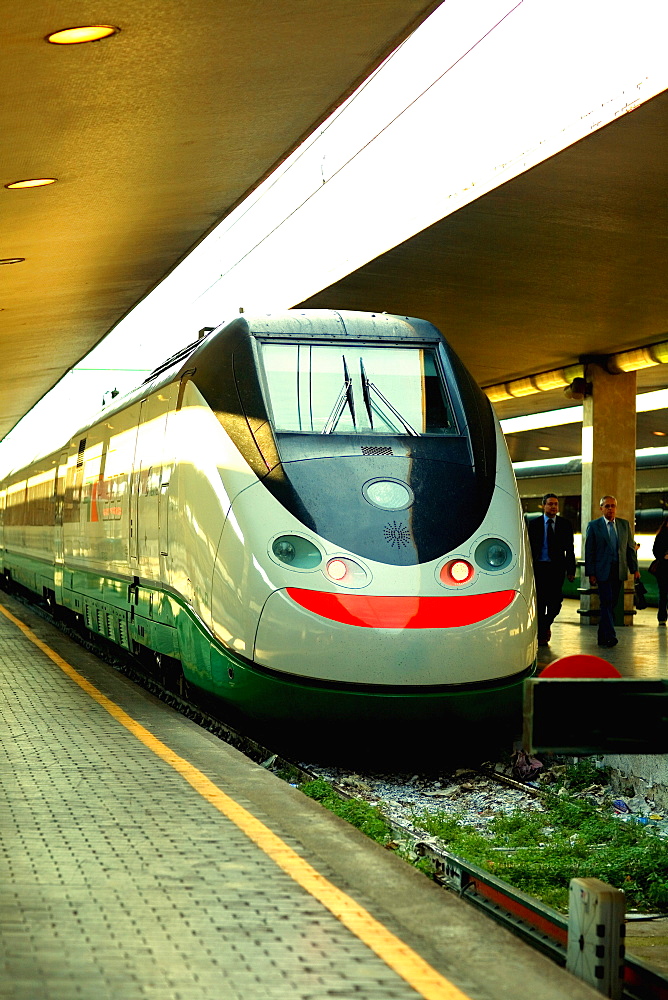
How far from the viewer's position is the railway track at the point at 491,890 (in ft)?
13.1

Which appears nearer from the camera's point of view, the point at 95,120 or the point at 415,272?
the point at 95,120

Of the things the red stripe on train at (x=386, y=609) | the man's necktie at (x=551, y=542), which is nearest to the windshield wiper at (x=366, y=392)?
the red stripe on train at (x=386, y=609)

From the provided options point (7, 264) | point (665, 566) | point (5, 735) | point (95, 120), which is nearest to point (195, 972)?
point (5, 735)

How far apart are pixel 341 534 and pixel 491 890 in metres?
2.74

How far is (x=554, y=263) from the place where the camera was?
12281 mm

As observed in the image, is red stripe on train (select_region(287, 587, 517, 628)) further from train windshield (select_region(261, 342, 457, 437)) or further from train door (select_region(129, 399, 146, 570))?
train door (select_region(129, 399, 146, 570))

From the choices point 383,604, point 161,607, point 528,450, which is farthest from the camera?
point 528,450

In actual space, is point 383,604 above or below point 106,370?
below

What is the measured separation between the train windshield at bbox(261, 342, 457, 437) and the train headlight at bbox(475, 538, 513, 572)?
93cm

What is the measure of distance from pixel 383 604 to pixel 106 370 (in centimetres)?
2441

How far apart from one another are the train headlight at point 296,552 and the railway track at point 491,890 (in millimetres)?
1334

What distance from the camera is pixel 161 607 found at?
9.32 metres

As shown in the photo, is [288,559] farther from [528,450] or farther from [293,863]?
[528,450]

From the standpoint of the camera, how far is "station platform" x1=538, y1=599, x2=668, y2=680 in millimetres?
11406
